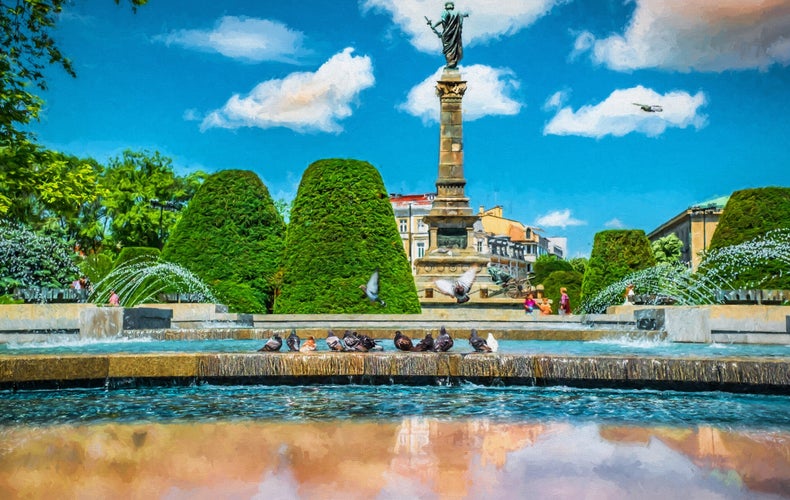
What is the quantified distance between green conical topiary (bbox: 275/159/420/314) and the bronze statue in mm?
14050

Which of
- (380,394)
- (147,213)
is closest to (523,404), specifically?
(380,394)

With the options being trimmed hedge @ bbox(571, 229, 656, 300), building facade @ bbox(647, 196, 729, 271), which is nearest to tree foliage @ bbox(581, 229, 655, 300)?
trimmed hedge @ bbox(571, 229, 656, 300)

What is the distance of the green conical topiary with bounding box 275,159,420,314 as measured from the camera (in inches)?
940

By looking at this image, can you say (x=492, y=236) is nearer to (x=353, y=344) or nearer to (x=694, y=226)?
(x=694, y=226)

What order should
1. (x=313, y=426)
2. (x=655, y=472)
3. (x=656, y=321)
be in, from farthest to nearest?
(x=656, y=321) → (x=313, y=426) → (x=655, y=472)

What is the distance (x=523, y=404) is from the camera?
278 inches

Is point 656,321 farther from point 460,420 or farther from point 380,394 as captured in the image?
point 460,420

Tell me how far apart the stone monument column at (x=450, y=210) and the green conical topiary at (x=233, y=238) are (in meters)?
8.34

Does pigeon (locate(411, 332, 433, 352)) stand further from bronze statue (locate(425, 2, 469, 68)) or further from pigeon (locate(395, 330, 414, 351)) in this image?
bronze statue (locate(425, 2, 469, 68))

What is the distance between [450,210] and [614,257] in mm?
7575

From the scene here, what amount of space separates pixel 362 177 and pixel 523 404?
758 inches

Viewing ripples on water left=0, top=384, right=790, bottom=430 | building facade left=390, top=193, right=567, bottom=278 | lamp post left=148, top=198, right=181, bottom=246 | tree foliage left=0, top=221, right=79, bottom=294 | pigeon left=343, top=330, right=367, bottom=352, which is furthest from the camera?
building facade left=390, top=193, right=567, bottom=278

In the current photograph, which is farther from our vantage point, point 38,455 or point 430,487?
point 38,455

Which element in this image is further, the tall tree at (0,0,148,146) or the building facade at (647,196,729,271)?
the building facade at (647,196,729,271)
